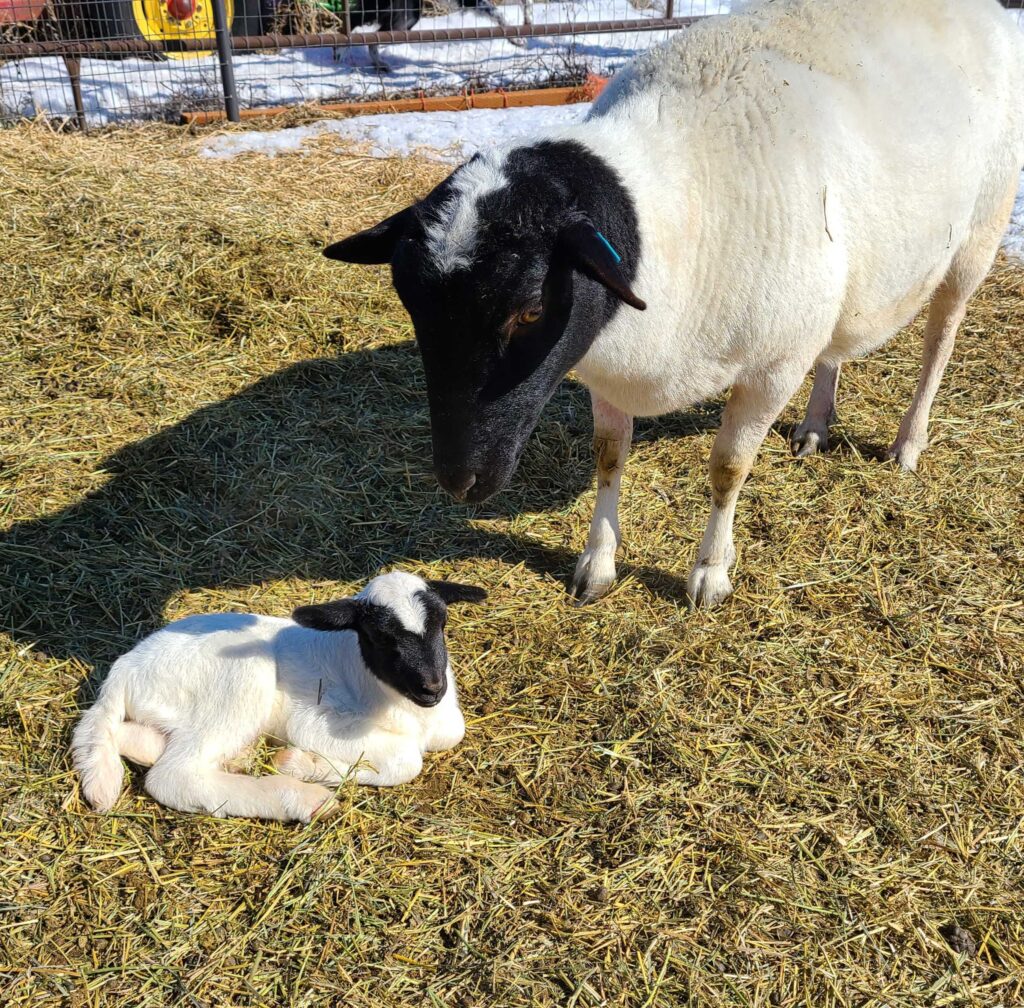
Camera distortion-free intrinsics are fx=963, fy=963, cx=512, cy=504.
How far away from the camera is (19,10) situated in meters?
9.47

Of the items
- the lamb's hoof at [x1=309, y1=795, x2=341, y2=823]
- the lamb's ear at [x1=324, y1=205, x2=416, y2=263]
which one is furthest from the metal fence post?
the lamb's hoof at [x1=309, y1=795, x2=341, y2=823]

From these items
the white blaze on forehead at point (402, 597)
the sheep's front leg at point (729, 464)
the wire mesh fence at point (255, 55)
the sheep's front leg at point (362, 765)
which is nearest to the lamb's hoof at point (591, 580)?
the sheep's front leg at point (729, 464)

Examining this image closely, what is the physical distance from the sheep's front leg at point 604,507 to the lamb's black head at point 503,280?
0.88 metres

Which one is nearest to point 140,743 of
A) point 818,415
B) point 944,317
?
point 818,415

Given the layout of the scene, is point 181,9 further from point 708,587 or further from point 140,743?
point 140,743

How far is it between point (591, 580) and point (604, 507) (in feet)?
1.06

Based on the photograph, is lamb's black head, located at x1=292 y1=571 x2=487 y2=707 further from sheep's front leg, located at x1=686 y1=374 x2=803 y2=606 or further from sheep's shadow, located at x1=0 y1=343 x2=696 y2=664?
sheep's front leg, located at x1=686 y1=374 x2=803 y2=606

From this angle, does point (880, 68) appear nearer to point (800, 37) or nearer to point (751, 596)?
point (800, 37)

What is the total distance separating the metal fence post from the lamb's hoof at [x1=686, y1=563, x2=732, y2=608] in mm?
6735

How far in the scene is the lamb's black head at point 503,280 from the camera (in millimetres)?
2736

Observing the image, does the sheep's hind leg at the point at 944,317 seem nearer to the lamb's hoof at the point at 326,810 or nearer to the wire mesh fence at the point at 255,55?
the lamb's hoof at the point at 326,810

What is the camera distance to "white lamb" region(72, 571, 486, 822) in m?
2.97

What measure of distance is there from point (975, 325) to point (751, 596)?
10.6 feet

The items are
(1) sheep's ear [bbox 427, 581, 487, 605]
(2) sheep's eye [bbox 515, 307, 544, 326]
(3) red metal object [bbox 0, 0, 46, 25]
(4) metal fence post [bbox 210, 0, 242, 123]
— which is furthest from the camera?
(3) red metal object [bbox 0, 0, 46, 25]
